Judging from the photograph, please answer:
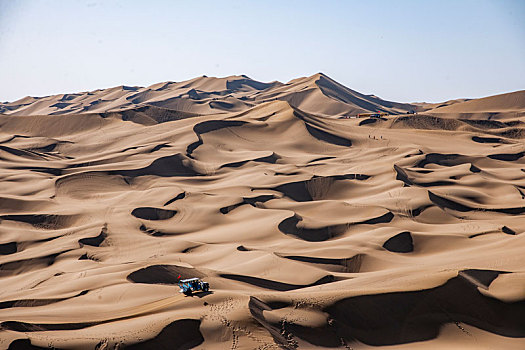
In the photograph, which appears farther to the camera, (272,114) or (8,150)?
(272,114)

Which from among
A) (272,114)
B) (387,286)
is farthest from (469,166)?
(387,286)

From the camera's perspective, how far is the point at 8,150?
41.8 metres

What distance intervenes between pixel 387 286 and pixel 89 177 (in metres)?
23.1

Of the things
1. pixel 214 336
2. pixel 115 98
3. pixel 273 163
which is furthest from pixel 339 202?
pixel 115 98

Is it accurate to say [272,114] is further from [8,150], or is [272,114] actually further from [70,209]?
[70,209]

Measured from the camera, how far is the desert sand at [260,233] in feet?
40.7

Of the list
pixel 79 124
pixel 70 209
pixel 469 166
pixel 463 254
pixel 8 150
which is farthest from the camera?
pixel 79 124

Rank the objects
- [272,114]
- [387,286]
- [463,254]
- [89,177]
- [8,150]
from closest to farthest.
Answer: [387,286] → [463,254] → [89,177] → [8,150] → [272,114]

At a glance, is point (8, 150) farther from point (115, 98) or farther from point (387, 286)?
point (115, 98)

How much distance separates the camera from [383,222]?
24734mm

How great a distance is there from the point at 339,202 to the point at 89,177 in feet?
47.6

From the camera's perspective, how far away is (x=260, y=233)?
76.3 feet

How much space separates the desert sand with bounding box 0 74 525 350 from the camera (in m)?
12.4

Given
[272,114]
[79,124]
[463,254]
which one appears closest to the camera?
[463,254]
